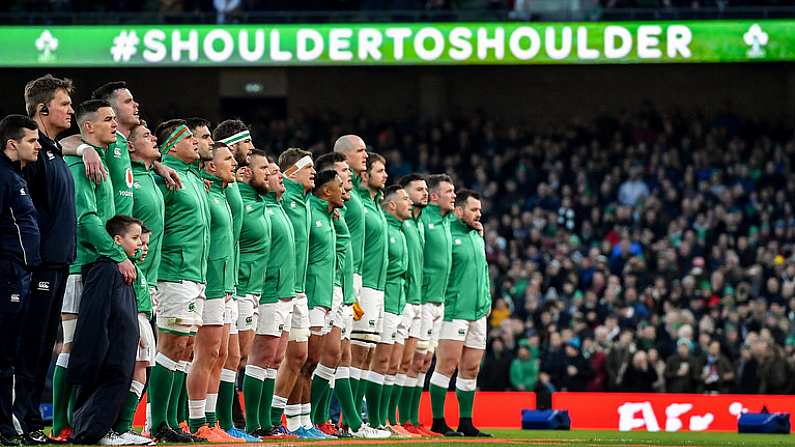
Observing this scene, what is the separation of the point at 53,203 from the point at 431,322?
5.47 metres

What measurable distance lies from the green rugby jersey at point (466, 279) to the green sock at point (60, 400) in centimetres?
525

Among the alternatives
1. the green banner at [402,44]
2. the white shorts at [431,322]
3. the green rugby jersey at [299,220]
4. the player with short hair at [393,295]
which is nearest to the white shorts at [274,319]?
the green rugby jersey at [299,220]

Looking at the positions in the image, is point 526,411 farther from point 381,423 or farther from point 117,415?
point 117,415

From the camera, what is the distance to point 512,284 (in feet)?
77.7

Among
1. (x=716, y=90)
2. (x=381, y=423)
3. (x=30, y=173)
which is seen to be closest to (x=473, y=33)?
(x=716, y=90)

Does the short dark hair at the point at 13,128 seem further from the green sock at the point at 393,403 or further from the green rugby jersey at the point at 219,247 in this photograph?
the green sock at the point at 393,403

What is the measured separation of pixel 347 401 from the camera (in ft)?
39.9

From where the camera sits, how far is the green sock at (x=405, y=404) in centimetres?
1360

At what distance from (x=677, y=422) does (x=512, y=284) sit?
5347 mm

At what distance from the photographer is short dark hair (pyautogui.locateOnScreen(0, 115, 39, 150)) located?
8.70m

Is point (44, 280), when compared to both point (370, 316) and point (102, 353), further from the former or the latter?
point (370, 316)

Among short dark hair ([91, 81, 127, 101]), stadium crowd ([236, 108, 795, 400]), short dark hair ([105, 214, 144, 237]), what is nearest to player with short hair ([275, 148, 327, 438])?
short dark hair ([91, 81, 127, 101])

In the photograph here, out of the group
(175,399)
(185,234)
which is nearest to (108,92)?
(185,234)

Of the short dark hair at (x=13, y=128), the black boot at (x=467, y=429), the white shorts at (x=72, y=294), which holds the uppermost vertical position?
the short dark hair at (x=13, y=128)
